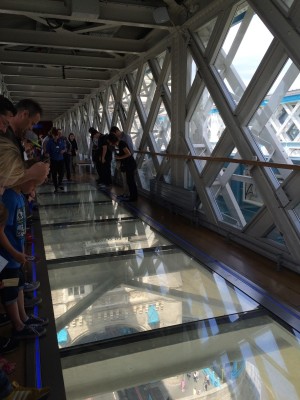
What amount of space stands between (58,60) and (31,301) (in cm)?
653

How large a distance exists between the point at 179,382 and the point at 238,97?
3.48m

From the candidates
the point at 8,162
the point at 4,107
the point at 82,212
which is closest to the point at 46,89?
the point at 82,212

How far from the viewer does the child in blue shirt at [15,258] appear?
7.13ft

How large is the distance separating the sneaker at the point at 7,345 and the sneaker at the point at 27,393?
0.47 m

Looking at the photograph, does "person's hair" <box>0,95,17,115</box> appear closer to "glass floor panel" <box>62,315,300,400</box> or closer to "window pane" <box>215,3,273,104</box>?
"glass floor panel" <box>62,315,300,400</box>

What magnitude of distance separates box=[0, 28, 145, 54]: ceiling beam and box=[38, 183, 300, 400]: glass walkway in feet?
13.9

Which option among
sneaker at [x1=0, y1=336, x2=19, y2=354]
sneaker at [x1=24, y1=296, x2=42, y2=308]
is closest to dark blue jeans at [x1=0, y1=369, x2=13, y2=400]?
sneaker at [x1=0, y1=336, x2=19, y2=354]

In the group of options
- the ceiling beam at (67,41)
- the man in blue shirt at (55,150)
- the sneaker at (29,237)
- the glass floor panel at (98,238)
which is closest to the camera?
the glass floor panel at (98,238)

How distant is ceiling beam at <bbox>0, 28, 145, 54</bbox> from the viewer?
6234 millimetres

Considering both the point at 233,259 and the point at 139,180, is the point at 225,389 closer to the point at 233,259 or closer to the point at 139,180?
the point at 233,259

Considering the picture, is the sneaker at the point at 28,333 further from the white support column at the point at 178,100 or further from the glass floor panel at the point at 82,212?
the white support column at the point at 178,100

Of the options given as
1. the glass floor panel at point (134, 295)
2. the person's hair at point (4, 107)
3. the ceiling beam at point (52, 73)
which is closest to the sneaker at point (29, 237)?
the glass floor panel at point (134, 295)

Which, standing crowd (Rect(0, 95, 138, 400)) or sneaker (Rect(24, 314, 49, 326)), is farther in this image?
sneaker (Rect(24, 314, 49, 326))

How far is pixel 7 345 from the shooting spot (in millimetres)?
2197
